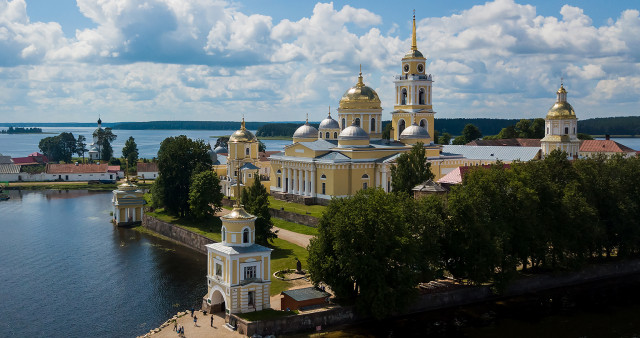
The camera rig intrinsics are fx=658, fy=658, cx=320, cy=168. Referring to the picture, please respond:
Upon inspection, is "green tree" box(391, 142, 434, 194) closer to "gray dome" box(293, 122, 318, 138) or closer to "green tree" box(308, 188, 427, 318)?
"green tree" box(308, 188, 427, 318)

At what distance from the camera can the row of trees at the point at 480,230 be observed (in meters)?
31.7

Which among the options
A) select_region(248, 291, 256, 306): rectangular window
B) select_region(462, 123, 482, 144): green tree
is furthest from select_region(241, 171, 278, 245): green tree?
select_region(462, 123, 482, 144): green tree


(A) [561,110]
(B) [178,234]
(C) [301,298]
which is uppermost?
(A) [561,110]

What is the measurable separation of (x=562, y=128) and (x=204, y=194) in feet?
135

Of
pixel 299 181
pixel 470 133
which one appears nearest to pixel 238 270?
pixel 299 181

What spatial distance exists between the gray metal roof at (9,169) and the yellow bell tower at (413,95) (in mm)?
60501

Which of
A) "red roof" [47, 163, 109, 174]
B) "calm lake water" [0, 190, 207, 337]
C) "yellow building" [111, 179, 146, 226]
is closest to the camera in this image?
"calm lake water" [0, 190, 207, 337]

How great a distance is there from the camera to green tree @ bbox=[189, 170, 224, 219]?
54.7m

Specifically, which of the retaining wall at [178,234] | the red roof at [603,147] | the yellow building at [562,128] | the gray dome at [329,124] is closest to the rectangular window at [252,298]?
the retaining wall at [178,234]

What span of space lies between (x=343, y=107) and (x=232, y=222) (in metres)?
38.6

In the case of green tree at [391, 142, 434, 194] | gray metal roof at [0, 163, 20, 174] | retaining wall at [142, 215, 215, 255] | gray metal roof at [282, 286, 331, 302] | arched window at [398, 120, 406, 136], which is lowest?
retaining wall at [142, 215, 215, 255]

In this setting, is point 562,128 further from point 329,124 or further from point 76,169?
point 76,169

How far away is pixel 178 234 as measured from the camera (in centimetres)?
5416

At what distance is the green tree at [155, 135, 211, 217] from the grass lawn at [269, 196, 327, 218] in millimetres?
7242
